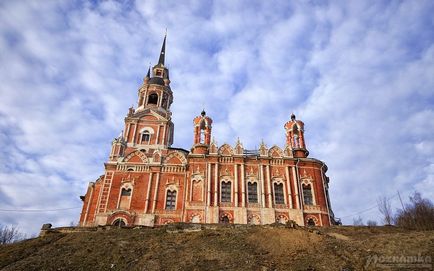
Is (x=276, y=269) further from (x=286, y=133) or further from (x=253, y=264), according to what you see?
(x=286, y=133)

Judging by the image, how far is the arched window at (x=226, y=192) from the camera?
32625 mm

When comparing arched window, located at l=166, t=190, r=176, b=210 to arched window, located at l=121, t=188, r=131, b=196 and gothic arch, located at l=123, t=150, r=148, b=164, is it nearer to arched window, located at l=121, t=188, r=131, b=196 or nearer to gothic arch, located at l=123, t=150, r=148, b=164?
arched window, located at l=121, t=188, r=131, b=196

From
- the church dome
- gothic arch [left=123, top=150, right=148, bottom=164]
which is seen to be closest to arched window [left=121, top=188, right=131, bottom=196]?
gothic arch [left=123, top=150, right=148, bottom=164]

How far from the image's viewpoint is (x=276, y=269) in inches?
597

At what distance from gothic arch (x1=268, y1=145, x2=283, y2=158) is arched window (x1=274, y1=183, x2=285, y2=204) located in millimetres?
3567

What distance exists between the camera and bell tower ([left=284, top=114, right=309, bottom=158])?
36.4 metres

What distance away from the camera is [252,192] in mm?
33219

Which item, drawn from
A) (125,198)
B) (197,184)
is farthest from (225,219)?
(125,198)

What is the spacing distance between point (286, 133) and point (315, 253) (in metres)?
23.3

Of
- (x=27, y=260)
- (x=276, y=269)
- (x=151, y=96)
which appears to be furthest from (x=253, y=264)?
(x=151, y=96)

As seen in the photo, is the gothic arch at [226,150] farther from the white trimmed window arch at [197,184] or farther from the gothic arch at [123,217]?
the gothic arch at [123,217]

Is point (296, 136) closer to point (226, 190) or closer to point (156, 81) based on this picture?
Answer: point (226, 190)

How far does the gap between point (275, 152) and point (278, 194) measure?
16.6 feet

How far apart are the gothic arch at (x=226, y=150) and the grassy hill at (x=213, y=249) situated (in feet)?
46.4
